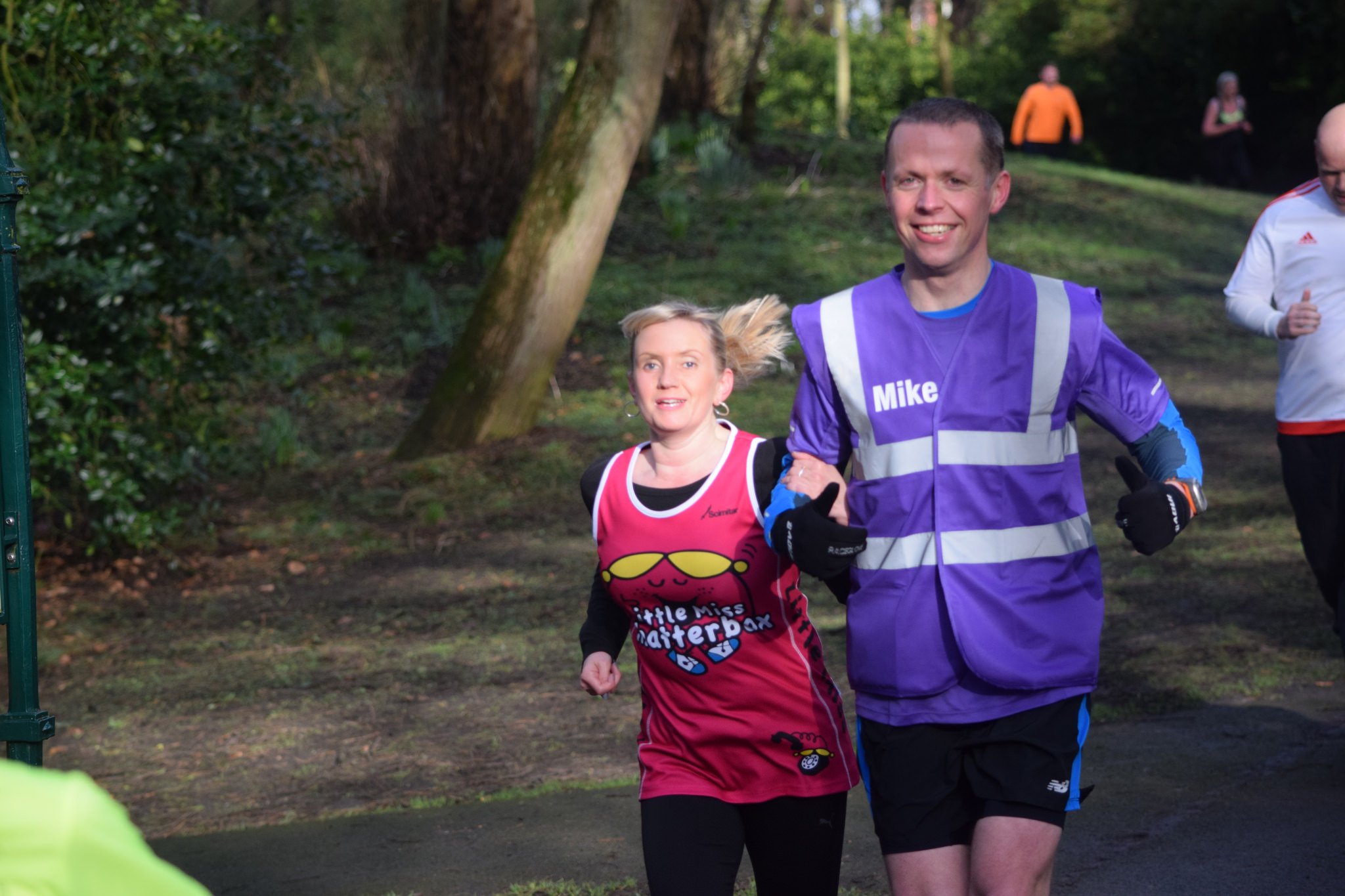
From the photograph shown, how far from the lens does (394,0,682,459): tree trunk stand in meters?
11.0

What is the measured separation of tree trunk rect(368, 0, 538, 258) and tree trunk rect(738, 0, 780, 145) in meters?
3.90

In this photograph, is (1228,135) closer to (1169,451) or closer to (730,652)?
(1169,451)

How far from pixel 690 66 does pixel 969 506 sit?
17926mm

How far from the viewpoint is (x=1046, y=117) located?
963 inches

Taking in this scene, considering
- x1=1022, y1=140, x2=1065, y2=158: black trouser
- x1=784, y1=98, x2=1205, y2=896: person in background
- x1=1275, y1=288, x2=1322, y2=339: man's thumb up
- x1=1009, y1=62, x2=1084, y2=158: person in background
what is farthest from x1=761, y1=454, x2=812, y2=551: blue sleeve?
x1=1022, y1=140, x2=1065, y2=158: black trouser

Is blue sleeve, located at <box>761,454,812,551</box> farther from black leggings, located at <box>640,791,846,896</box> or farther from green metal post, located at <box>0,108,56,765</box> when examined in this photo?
green metal post, located at <box>0,108,56,765</box>

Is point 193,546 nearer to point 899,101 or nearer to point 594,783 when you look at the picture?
point 594,783

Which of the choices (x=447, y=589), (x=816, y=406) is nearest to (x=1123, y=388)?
(x=816, y=406)

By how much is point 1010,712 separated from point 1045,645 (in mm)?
150

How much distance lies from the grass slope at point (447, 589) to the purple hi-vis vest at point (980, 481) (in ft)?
9.08

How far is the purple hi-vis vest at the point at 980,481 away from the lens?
9.69ft

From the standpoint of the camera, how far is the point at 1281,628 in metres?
6.92

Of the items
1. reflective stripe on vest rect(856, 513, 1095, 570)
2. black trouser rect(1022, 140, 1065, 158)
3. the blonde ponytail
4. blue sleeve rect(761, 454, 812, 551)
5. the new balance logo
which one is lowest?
reflective stripe on vest rect(856, 513, 1095, 570)

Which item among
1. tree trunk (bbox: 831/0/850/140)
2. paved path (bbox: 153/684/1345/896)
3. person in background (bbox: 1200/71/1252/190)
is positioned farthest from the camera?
tree trunk (bbox: 831/0/850/140)
